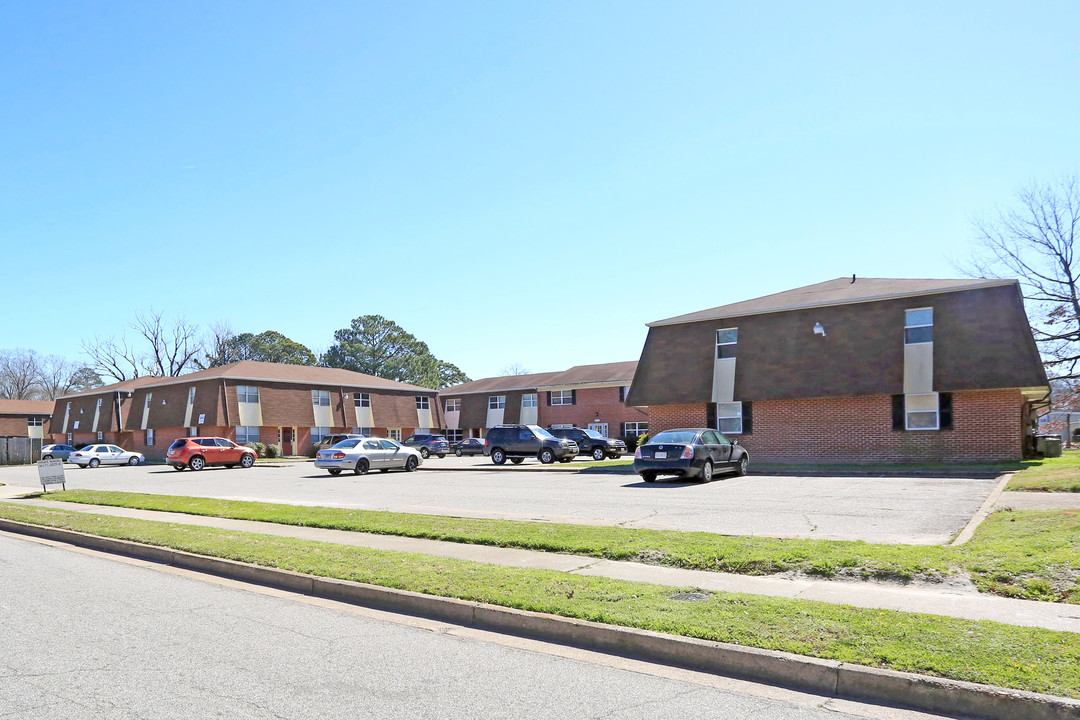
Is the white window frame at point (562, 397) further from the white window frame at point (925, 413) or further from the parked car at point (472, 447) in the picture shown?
the white window frame at point (925, 413)

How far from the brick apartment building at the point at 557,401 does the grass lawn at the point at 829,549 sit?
3786 cm

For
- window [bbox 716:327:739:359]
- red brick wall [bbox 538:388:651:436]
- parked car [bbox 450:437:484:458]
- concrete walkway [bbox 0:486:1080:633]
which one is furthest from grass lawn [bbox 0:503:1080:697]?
red brick wall [bbox 538:388:651:436]

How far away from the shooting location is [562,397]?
183 feet

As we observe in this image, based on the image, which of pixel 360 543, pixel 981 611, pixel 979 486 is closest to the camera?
pixel 981 611

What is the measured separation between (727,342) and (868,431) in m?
6.18

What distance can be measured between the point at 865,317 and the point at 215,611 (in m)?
24.5

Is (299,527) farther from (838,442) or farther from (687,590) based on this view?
(838,442)

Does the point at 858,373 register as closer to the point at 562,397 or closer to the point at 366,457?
the point at 366,457

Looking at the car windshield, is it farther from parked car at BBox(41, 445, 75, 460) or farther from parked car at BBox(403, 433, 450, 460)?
parked car at BBox(41, 445, 75, 460)

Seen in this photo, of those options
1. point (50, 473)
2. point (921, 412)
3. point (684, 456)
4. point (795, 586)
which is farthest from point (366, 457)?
point (795, 586)

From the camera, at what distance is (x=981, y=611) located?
6.66 meters

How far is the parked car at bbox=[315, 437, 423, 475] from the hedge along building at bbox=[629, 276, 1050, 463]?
9758 millimetres

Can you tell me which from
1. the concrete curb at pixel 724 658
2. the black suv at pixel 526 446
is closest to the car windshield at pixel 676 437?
the black suv at pixel 526 446

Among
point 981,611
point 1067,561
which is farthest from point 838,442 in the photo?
point 981,611
